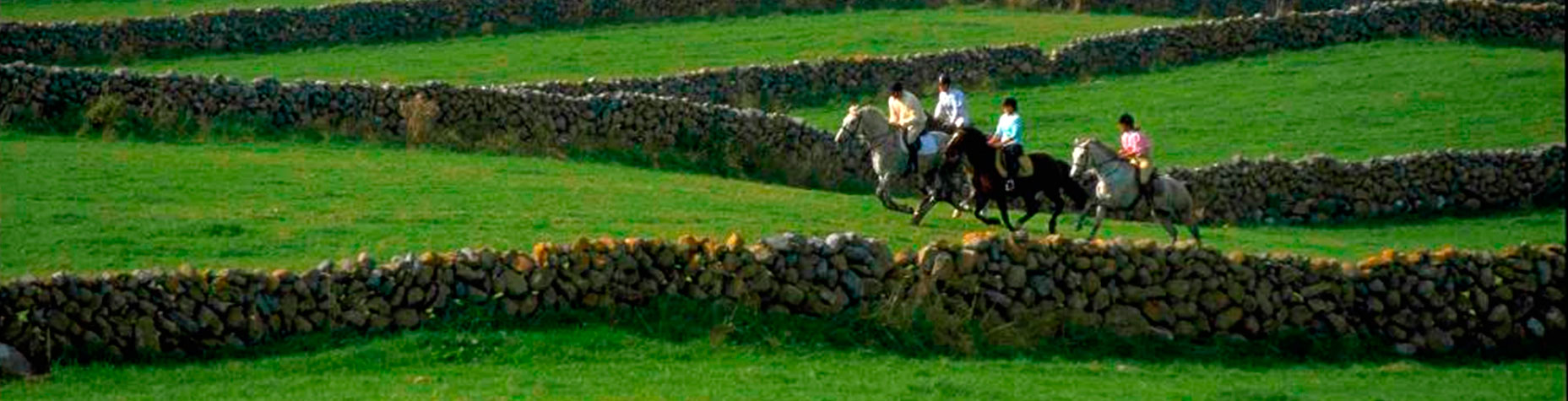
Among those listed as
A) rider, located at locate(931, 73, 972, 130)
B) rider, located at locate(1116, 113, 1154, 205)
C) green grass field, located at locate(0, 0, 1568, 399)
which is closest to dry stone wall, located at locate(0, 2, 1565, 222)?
green grass field, located at locate(0, 0, 1568, 399)

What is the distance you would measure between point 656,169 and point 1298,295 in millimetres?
14071

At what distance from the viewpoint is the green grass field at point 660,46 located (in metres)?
49.6

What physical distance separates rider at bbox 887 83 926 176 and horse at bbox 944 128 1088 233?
981 mm

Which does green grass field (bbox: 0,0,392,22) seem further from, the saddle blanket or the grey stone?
the grey stone

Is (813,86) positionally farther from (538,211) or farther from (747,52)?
(538,211)

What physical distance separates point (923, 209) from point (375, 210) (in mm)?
6787

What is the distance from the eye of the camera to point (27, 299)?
2088 cm

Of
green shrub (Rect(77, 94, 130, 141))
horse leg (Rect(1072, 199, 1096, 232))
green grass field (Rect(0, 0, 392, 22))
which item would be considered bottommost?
horse leg (Rect(1072, 199, 1096, 232))

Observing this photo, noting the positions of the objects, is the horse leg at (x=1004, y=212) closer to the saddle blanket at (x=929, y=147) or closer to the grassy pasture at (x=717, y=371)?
the saddle blanket at (x=929, y=147)

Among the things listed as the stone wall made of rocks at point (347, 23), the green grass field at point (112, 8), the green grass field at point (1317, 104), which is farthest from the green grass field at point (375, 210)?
the green grass field at point (112, 8)

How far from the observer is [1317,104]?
47719mm

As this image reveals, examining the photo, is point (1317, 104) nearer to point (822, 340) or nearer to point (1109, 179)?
point (1109, 179)

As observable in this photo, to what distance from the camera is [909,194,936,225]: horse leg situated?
3149cm

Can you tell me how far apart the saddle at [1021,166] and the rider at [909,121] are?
5.24 feet
